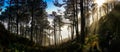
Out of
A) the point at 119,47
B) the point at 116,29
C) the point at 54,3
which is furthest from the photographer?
the point at 54,3

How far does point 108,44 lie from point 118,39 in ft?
3.06

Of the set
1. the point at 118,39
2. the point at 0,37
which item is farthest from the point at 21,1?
the point at 118,39

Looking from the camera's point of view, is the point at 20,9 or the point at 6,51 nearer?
the point at 6,51

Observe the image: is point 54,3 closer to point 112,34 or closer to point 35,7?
point 35,7

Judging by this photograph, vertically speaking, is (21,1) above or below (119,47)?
above

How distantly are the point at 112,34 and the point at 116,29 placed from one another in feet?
6.60

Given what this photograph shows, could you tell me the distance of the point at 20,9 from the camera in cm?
5369

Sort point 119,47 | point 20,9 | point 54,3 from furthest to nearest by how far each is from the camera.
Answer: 1. point 20,9
2. point 54,3
3. point 119,47

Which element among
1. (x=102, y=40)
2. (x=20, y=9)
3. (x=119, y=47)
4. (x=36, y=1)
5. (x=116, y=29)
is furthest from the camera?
(x=20, y=9)

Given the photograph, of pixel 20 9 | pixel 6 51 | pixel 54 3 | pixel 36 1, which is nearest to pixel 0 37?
pixel 6 51

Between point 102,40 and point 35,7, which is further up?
point 35,7

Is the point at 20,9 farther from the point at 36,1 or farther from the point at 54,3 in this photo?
the point at 54,3

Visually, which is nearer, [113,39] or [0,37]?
[113,39]

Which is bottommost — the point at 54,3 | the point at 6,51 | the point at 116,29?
the point at 6,51
